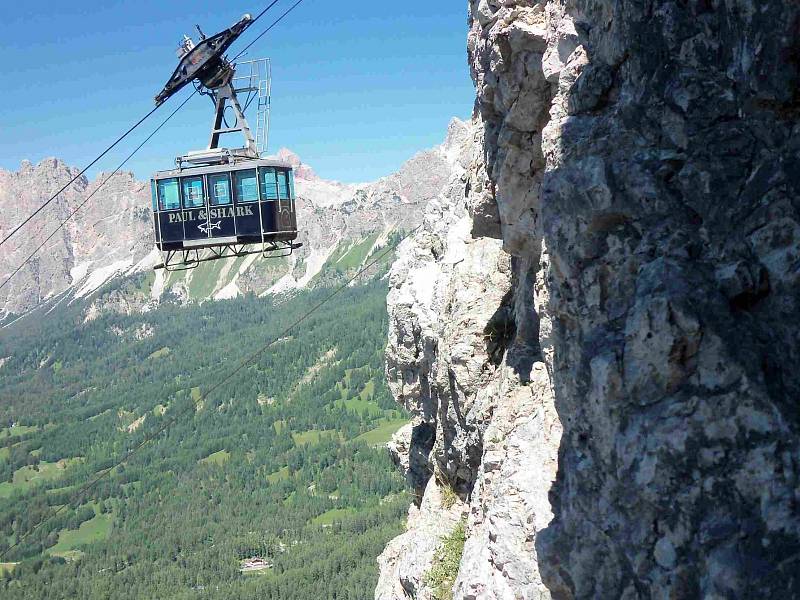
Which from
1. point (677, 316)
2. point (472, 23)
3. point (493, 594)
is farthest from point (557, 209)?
point (472, 23)

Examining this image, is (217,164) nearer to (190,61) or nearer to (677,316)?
(190,61)

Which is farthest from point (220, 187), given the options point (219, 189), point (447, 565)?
point (447, 565)

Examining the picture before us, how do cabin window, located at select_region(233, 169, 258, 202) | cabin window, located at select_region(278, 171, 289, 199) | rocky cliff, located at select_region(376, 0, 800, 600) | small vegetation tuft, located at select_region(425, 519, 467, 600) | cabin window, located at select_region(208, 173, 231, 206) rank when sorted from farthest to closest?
cabin window, located at select_region(278, 171, 289, 199) → cabin window, located at select_region(208, 173, 231, 206) → cabin window, located at select_region(233, 169, 258, 202) → small vegetation tuft, located at select_region(425, 519, 467, 600) → rocky cliff, located at select_region(376, 0, 800, 600)

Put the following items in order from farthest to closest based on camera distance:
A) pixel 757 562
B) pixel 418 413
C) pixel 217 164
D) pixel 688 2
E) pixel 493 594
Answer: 1. pixel 418 413
2. pixel 217 164
3. pixel 493 594
4. pixel 688 2
5. pixel 757 562

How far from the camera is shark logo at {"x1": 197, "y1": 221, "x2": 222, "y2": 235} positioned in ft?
80.3

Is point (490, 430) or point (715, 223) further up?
point (715, 223)

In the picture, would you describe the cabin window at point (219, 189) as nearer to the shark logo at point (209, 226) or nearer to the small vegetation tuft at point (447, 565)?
the shark logo at point (209, 226)

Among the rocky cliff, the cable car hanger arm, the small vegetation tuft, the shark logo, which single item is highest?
the cable car hanger arm

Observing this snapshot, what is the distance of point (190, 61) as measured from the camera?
25.3m

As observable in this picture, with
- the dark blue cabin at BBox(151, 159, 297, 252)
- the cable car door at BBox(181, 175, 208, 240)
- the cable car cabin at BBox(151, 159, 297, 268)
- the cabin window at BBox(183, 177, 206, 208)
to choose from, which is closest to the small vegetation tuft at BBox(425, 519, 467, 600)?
the cable car cabin at BBox(151, 159, 297, 268)

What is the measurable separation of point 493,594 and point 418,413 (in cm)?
1400

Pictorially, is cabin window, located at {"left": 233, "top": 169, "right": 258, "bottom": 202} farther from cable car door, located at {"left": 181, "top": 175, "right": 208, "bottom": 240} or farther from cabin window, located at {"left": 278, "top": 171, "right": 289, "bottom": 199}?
cable car door, located at {"left": 181, "top": 175, "right": 208, "bottom": 240}

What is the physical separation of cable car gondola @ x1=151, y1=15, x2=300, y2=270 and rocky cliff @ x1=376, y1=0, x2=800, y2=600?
10.4 m

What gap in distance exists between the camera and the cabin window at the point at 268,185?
2408 cm
